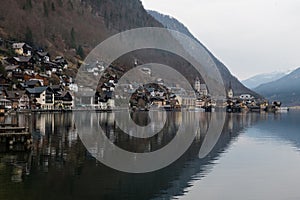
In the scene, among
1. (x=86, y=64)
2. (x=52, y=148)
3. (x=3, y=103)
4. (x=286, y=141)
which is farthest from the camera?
(x=86, y=64)

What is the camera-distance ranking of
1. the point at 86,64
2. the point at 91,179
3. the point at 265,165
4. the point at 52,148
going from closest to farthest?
the point at 91,179 → the point at 265,165 → the point at 52,148 → the point at 86,64

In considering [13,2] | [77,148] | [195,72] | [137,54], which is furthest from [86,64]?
[77,148]

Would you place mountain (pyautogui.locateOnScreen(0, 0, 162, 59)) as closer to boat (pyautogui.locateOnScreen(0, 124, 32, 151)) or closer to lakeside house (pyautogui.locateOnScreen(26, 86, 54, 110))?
lakeside house (pyautogui.locateOnScreen(26, 86, 54, 110))

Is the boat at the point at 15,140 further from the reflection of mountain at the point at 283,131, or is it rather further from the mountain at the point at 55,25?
the mountain at the point at 55,25

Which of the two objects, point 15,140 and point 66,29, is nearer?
point 15,140

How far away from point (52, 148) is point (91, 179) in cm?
877

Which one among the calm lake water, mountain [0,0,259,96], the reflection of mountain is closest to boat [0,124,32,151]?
the calm lake water

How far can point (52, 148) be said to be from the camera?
25.9 m

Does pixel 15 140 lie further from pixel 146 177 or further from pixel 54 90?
pixel 54 90

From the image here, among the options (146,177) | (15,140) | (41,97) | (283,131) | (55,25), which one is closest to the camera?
(146,177)

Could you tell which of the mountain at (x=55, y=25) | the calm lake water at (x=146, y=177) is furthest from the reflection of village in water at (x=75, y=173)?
the mountain at (x=55, y=25)

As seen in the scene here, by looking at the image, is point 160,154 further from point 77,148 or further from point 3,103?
point 3,103

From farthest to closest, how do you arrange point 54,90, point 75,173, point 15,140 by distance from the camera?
point 54,90
point 15,140
point 75,173

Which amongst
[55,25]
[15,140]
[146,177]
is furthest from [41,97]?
[55,25]
